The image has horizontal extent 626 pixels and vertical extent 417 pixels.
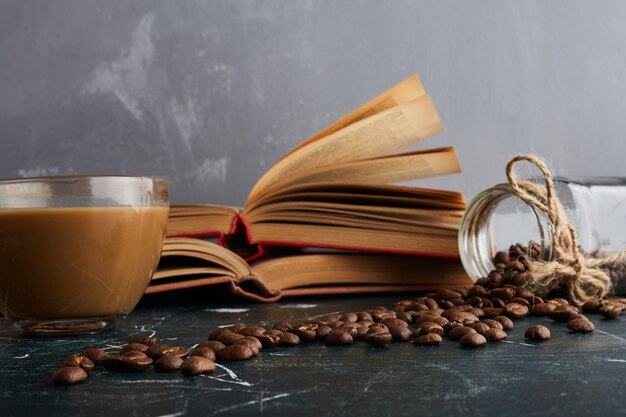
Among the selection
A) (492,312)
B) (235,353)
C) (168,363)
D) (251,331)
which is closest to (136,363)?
(168,363)

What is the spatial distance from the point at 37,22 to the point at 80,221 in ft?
5.08

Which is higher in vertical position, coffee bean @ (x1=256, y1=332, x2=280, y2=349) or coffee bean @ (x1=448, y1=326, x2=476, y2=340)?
coffee bean @ (x1=448, y1=326, x2=476, y2=340)

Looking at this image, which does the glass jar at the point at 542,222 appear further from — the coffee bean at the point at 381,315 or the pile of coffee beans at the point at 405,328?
the coffee bean at the point at 381,315

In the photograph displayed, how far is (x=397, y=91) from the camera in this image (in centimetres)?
208

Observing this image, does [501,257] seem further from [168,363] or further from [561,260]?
[168,363]

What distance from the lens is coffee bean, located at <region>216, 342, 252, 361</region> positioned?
42.7 inches

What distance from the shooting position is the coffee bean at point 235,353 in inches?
42.7

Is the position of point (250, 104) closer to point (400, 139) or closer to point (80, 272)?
point (400, 139)

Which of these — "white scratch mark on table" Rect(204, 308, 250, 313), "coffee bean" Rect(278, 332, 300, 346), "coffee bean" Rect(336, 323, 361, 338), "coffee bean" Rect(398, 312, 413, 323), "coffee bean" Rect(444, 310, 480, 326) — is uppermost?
"coffee bean" Rect(444, 310, 480, 326)

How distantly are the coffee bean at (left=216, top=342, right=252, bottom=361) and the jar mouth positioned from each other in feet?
2.58

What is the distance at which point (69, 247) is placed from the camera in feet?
4.21

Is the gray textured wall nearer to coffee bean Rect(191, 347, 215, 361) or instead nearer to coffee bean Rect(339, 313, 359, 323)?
coffee bean Rect(339, 313, 359, 323)

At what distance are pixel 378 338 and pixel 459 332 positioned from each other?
0.45 ft

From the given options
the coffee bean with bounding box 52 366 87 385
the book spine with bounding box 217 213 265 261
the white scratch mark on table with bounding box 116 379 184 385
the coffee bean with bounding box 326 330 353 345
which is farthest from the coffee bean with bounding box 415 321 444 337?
the book spine with bounding box 217 213 265 261
